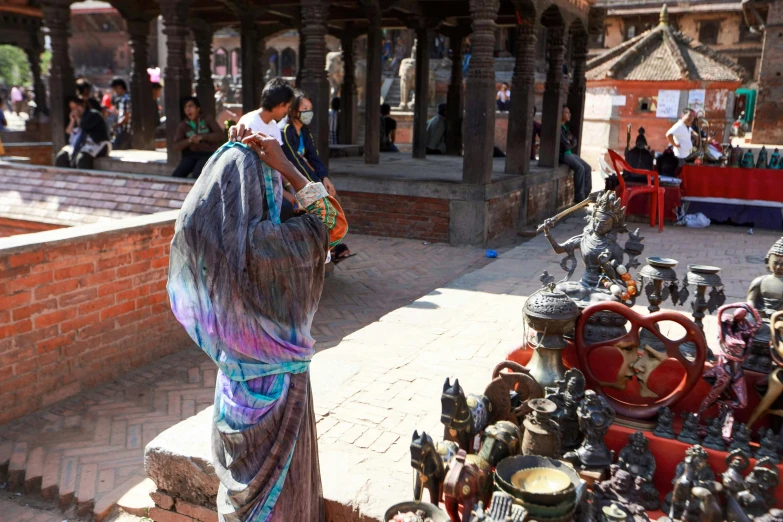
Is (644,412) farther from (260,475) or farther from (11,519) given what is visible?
(11,519)

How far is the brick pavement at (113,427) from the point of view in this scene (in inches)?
151

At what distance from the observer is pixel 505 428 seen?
9.11 ft

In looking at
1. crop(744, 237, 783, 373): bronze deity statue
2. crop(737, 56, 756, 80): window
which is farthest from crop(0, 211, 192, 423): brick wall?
crop(737, 56, 756, 80): window

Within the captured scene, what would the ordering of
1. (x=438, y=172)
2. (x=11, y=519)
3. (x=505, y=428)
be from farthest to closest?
(x=438, y=172) → (x=11, y=519) → (x=505, y=428)

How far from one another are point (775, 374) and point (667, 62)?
2132cm

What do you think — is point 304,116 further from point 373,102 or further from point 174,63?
point 373,102

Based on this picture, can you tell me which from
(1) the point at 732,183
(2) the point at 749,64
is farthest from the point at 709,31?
(1) the point at 732,183

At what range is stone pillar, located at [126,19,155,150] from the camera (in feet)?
47.4

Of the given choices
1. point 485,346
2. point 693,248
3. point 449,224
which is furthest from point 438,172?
point 485,346

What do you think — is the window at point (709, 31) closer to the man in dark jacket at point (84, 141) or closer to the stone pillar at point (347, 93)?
the stone pillar at point (347, 93)

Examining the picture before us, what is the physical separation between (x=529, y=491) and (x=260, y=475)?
92 centimetres

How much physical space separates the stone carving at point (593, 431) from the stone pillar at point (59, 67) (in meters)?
12.8

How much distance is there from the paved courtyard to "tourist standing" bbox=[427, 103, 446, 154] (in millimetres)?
8789

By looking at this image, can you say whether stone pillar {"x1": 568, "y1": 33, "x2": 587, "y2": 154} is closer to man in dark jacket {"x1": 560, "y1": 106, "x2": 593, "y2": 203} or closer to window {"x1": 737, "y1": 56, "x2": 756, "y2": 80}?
man in dark jacket {"x1": 560, "y1": 106, "x2": 593, "y2": 203}
